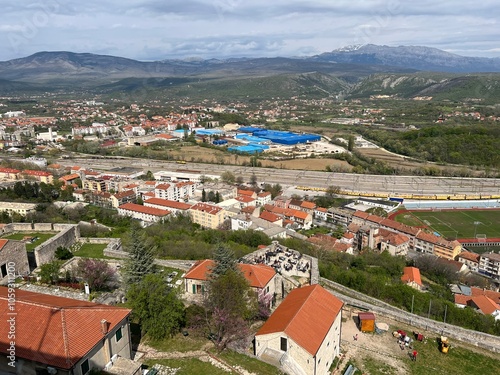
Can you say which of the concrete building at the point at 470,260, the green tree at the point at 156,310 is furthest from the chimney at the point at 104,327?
the concrete building at the point at 470,260

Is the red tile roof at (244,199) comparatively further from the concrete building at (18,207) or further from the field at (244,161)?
the field at (244,161)

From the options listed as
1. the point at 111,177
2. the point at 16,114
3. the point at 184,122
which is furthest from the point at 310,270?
the point at 16,114

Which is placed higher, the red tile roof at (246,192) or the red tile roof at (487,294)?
the red tile roof at (246,192)

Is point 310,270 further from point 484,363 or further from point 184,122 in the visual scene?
point 184,122

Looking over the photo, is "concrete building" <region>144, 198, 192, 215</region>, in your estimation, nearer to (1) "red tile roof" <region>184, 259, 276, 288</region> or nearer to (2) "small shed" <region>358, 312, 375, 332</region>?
(1) "red tile roof" <region>184, 259, 276, 288</region>

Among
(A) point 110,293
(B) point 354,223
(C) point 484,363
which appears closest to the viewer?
(C) point 484,363

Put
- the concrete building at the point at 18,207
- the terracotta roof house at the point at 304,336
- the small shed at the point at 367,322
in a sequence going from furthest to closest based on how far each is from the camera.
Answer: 1. the concrete building at the point at 18,207
2. the small shed at the point at 367,322
3. the terracotta roof house at the point at 304,336

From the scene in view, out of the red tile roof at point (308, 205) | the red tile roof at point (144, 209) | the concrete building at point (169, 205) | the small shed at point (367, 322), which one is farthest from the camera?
the red tile roof at point (308, 205)
